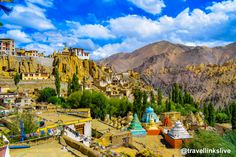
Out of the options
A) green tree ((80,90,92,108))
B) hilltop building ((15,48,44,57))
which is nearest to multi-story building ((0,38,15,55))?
hilltop building ((15,48,44,57))

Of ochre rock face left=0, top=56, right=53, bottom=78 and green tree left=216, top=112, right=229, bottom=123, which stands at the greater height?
ochre rock face left=0, top=56, right=53, bottom=78

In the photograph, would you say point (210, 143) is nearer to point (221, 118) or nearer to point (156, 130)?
point (156, 130)

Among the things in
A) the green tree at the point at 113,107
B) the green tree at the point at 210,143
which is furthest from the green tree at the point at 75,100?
the green tree at the point at 210,143

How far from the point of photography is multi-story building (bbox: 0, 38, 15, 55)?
60.7m

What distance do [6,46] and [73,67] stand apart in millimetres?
16045

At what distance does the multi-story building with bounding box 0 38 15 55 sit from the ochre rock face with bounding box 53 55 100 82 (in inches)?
406

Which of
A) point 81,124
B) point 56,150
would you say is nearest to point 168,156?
point 81,124

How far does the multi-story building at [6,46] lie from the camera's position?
2391 inches

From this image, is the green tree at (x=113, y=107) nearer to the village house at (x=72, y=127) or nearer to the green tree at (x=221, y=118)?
the village house at (x=72, y=127)

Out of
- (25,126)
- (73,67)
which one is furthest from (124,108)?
(25,126)

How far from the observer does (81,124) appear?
1817cm

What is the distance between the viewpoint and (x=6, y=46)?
6212cm

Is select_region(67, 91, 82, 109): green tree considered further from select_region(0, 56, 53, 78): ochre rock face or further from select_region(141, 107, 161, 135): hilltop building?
select_region(0, 56, 53, 78): ochre rock face

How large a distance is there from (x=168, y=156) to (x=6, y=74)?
39931 mm
